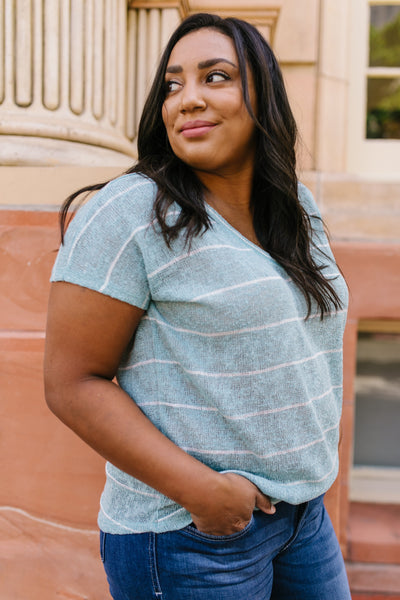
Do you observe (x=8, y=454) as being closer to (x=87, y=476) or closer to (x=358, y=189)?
(x=87, y=476)

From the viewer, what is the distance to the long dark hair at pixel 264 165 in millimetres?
1235

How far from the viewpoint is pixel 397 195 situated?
2355 millimetres

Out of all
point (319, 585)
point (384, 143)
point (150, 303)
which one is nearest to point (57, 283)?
point (150, 303)

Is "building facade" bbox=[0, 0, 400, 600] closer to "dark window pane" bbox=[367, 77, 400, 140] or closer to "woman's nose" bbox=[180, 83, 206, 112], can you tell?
"dark window pane" bbox=[367, 77, 400, 140]

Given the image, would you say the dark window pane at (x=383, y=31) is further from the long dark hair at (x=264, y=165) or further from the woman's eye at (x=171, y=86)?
the woman's eye at (x=171, y=86)

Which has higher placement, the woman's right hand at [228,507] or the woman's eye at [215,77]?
the woman's eye at [215,77]

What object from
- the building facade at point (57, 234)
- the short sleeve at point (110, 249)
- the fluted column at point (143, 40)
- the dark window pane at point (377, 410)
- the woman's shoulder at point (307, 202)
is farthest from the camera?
the dark window pane at point (377, 410)

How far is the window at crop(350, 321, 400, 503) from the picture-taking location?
2717mm

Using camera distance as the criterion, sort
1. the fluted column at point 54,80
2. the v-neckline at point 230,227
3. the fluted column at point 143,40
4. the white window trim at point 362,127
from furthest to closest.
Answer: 1. the white window trim at point 362,127
2. the fluted column at point 143,40
3. the fluted column at point 54,80
4. the v-neckline at point 230,227

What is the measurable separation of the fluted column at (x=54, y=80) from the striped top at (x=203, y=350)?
4.05 feet

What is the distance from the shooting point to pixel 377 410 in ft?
9.23

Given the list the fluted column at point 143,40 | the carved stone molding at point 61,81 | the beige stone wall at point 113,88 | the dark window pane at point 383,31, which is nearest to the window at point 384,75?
the dark window pane at point 383,31

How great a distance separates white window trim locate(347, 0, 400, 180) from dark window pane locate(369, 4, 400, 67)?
0.05 metres

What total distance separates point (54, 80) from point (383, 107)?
193 cm
